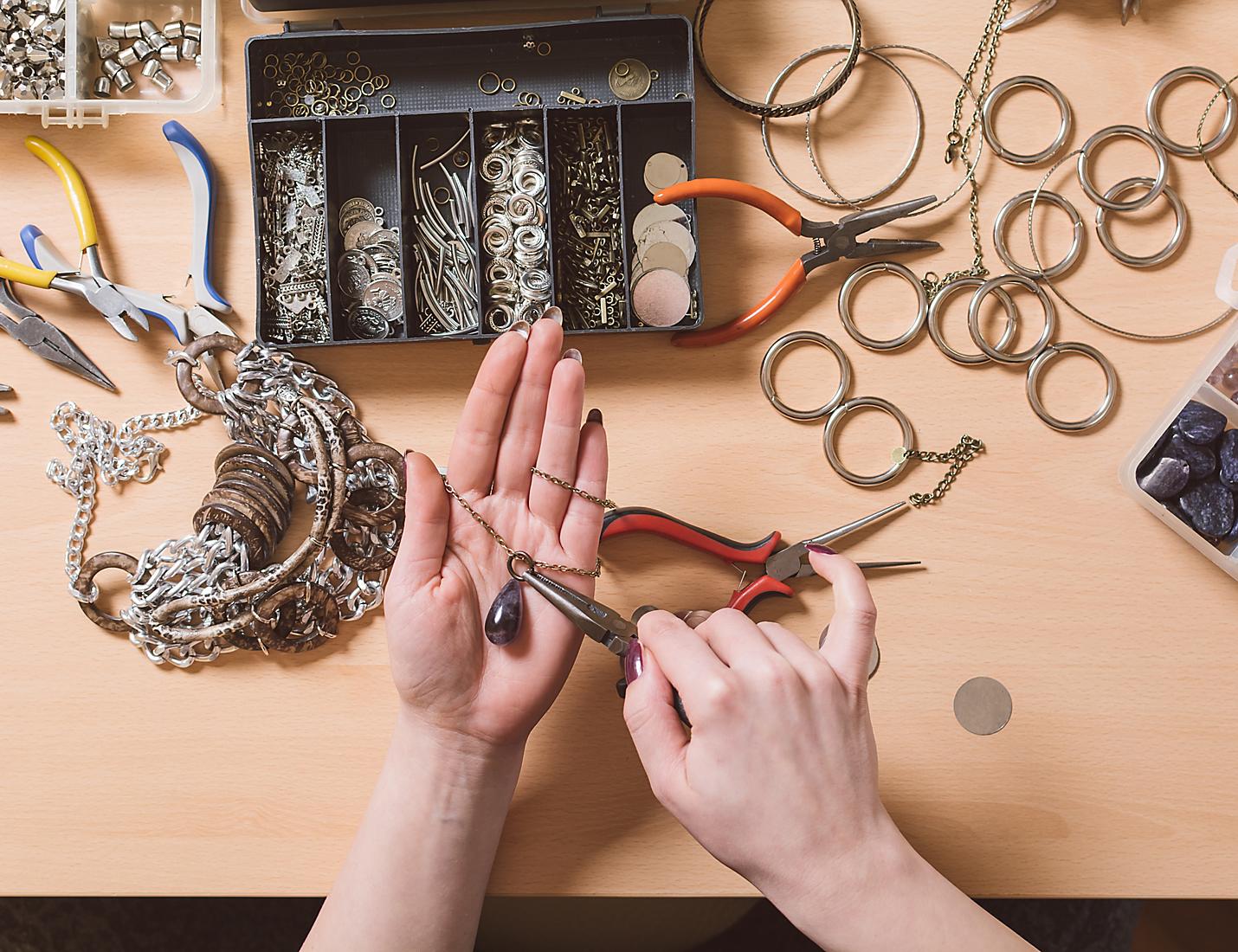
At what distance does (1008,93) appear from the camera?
1.10 meters

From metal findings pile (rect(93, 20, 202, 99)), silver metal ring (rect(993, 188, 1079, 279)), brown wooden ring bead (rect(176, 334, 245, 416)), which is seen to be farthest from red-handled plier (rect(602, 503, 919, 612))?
metal findings pile (rect(93, 20, 202, 99))

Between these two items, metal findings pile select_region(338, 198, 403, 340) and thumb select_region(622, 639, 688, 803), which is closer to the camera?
thumb select_region(622, 639, 688, 803)

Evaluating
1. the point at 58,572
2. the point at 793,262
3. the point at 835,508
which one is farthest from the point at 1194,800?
the point at 58,572

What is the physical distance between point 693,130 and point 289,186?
47cm

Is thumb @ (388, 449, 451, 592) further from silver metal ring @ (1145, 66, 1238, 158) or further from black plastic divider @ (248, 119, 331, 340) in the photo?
silver metal ring @ (1145, 66, 1238, 158)

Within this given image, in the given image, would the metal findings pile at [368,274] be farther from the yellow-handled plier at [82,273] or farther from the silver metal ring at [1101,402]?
the silver metal ring at [1101,402]

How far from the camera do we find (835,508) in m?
1.09

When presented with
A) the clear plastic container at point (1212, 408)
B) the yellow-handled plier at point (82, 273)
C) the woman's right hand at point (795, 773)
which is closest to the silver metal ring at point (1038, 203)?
the clear plastic container at point (1212, 408)

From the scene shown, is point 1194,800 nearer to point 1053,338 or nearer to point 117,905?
point 1053,338

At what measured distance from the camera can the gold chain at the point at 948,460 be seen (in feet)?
3.58

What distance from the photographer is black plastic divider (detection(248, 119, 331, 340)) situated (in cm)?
103

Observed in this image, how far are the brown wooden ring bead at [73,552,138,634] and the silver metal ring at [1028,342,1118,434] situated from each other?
1059mm

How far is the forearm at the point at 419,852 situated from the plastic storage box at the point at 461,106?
458 mm

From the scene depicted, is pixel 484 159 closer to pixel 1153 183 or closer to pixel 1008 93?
pixel 1008 93
